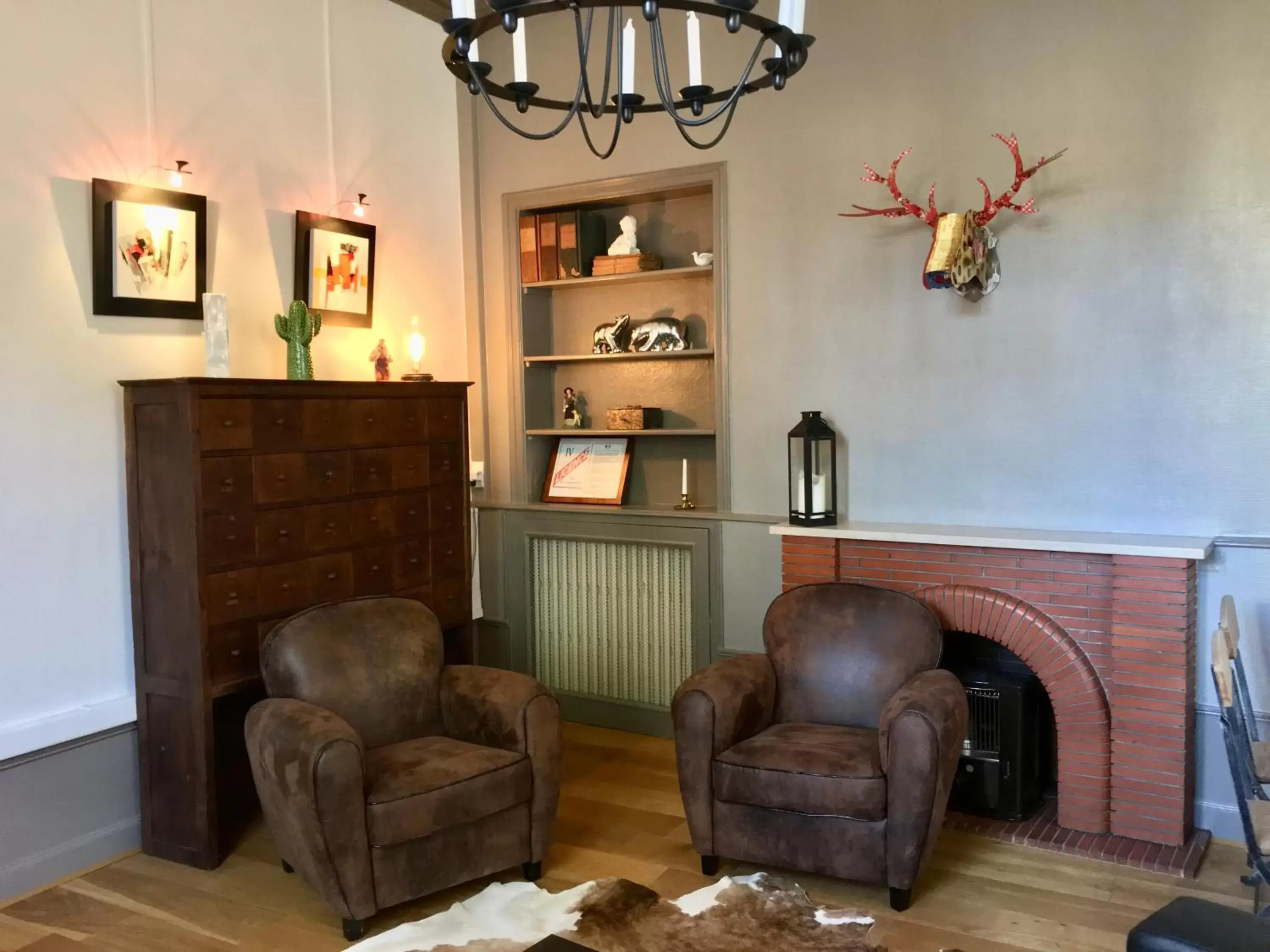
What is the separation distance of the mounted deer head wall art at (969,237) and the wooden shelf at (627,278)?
94 centimetres

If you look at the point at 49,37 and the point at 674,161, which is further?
the point at 674,161

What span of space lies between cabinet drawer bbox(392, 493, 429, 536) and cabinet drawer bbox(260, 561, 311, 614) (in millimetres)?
463

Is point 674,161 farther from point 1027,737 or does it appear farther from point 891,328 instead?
point 1027,737

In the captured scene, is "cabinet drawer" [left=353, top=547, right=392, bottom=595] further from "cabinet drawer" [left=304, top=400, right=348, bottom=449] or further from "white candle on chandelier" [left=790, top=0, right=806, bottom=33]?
"white candle on chandelier" [left=790, top=0, right=806, bottom=33]

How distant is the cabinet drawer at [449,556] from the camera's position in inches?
165

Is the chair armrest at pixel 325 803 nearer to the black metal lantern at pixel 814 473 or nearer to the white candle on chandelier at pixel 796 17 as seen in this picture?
the black metal lantern at pixel 814 473

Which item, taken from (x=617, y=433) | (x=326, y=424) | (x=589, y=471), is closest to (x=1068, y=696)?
(x=617, y=433)

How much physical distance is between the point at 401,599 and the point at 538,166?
2.23 m

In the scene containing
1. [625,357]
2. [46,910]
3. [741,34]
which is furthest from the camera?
[625,357]

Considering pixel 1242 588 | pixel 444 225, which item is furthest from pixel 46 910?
pixel 1242 588

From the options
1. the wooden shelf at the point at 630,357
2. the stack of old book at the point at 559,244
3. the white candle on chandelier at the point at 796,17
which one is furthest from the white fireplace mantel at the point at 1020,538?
the white candle on chandelier at the point at 796,17

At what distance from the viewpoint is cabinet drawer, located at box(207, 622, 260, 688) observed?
3324 mm

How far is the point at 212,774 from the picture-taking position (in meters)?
3.33

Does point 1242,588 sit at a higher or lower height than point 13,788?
higher
